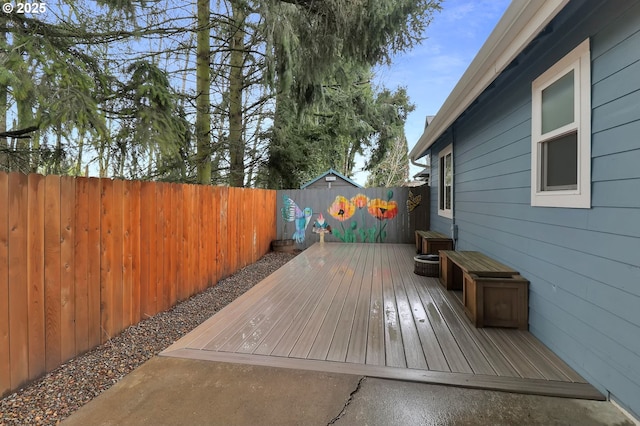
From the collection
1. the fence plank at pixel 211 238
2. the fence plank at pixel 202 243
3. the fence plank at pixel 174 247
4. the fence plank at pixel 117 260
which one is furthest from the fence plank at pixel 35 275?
the fence plank at pixel 211 238

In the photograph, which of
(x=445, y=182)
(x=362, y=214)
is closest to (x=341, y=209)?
(x=362, y=214)

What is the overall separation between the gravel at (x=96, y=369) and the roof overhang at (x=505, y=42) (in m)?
3.62

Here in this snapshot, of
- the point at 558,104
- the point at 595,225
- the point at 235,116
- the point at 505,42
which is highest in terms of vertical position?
the point at 235,116

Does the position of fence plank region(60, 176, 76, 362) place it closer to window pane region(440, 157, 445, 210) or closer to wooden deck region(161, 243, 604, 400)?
wooden deck region(161, 243, 604, 400)

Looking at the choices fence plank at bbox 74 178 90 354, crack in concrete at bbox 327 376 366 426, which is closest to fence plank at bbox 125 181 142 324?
fence plank at bbox 74 178 90 354

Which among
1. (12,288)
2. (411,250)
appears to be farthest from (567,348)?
(411,250)

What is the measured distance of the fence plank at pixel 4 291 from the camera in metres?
1.90

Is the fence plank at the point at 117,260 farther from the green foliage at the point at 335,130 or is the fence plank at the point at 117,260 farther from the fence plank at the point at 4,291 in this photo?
the green foliage at the point at 335,130

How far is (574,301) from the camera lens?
206cm

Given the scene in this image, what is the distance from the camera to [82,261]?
2.53 m

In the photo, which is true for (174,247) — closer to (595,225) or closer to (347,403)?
(347,403)

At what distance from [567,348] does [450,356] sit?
0.78m

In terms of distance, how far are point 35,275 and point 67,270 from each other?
9.7 inches

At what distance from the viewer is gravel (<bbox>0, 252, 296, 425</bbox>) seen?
182cm
